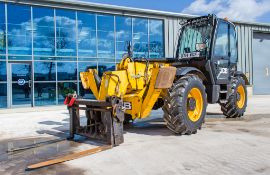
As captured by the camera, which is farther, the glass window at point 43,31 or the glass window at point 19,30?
the glass window at point 43,31

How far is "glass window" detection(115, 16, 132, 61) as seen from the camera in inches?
823

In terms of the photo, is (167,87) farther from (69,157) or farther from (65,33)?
(65,33)

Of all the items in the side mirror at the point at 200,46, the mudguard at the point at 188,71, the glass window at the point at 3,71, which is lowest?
the mudguard at the point at 188,71

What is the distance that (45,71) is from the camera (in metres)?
18.4

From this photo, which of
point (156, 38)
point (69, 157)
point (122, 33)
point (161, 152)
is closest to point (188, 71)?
point (161, 152)

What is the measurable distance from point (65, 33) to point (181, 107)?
12847 millimetres

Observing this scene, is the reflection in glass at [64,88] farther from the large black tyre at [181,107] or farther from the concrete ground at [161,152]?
the large black tyre at [181,107]

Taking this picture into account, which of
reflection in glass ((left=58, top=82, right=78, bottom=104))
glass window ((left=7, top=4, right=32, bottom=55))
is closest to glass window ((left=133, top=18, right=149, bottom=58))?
reflection in glass ((left=58, top=82, right=78, bottom=104))

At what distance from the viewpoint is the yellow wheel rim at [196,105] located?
330 inches

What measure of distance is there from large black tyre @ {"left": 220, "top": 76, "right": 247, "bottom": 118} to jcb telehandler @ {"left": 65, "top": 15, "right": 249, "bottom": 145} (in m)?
0.60

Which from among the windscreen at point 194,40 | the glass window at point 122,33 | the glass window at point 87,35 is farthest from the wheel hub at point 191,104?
the glass window at point 122,33

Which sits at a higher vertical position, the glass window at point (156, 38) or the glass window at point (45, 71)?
the glass window at point (156, 38)

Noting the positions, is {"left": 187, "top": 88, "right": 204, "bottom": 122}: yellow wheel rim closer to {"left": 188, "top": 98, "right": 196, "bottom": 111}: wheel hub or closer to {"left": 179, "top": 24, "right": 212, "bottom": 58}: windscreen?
{"left": 188, "top": 98, "right": 196, "bottom": 111}: wheel hub

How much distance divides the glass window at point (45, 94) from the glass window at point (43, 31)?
5.76ft
